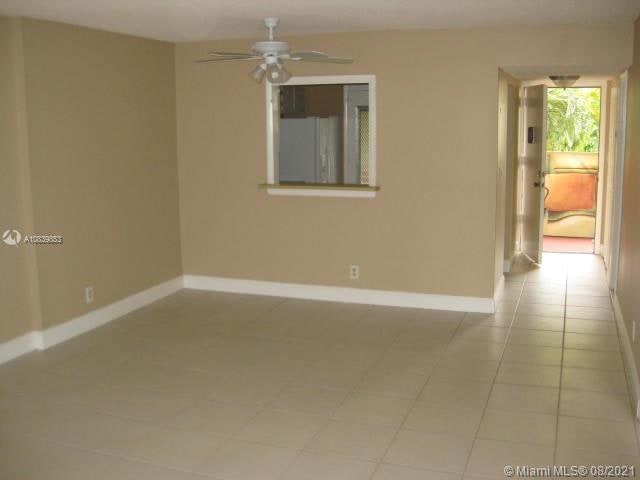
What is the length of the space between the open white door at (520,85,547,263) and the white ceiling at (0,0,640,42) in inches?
97.4

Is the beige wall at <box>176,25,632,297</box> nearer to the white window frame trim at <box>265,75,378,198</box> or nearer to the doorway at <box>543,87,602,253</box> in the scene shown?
the white window frame trim at <box>265,75,378,198</box>

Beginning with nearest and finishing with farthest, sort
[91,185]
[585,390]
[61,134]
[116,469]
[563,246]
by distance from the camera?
[116,469] → [585,390] → [61,134] → [91,185] → [563,246]

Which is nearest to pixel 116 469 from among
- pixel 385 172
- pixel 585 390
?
pixel 585 390

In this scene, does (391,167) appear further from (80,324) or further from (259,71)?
(80,324)

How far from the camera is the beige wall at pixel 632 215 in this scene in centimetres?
418

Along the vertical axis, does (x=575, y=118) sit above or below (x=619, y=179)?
above

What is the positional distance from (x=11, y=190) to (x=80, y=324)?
113 centimetres

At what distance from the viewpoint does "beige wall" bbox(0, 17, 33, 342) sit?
14.7 ft

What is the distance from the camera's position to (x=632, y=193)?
4.70 metres

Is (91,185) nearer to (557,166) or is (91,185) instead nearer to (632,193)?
A: (632,193)

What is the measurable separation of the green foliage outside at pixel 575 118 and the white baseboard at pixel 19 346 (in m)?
7.70

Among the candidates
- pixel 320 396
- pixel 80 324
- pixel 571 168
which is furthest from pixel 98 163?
pixel 571 168

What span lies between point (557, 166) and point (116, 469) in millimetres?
8181

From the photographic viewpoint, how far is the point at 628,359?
14.4ft
